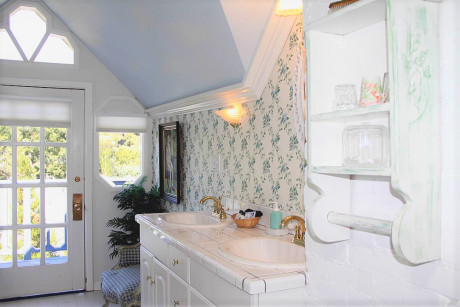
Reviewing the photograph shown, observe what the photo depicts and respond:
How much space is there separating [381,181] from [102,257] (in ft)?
12.3

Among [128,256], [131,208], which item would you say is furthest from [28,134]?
[128,256]

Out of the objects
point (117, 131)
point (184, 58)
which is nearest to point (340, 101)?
point (184, 58)

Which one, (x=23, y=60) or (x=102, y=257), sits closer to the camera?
(x=23, y=60)

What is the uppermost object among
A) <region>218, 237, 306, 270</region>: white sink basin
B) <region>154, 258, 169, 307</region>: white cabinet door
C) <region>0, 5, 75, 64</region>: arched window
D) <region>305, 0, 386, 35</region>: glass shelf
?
<region>0, 5, 75, 64</region>: arched window

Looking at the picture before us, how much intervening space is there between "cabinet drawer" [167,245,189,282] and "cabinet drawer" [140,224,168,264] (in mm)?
94

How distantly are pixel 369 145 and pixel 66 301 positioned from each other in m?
3.77

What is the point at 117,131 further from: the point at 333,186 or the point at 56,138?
the point at 333,186

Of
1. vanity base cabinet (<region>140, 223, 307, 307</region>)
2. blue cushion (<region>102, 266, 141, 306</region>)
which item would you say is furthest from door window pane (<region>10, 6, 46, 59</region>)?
vanity base cabinet (<region>140, 223, 307, 307</region>)

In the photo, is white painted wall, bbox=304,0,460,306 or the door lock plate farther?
the door lock plate

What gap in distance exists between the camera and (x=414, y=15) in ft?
3.07

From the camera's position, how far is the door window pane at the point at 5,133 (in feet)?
13.1

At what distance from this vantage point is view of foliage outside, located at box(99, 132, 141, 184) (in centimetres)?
440

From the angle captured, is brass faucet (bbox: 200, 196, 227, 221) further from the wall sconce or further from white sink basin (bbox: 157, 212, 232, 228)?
the wall sconce

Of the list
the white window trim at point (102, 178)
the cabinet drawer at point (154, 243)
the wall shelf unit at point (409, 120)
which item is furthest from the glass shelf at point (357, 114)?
the white window trim at point (102, 178)
